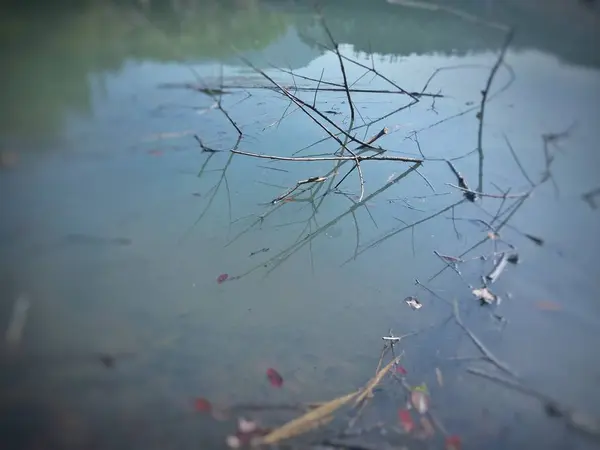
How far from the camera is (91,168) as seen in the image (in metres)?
1.82

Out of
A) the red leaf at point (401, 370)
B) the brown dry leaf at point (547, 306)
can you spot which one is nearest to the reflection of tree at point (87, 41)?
the red leaf at point (401, 370)

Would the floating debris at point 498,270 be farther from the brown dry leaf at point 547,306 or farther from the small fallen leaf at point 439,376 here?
the small fallen leaf at point 439,376

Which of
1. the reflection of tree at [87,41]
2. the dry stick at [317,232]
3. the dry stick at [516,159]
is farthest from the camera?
the reflection of tree at [87,41]

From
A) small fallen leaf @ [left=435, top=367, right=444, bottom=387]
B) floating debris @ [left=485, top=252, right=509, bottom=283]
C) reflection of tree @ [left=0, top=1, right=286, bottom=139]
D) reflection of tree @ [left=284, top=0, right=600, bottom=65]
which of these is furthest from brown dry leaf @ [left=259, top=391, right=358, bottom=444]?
reflection of tree @ [left=284, top=0, right=600, bottom=65]

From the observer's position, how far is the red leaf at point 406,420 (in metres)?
1.13

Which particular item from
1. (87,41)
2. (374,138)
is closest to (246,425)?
(374,138)

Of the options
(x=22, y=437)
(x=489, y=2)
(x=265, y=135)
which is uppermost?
(x=489, y=2)

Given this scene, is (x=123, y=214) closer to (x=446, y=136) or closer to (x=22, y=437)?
(x=22, y=437)

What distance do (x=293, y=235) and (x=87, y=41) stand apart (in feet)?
6.16

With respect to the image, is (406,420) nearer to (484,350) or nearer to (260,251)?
(484,350)

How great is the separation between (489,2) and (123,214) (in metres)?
2.57

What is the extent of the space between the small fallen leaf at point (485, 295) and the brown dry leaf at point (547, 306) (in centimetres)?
13

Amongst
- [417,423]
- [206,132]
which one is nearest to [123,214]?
[206,132]

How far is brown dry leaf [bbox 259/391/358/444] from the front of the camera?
43.3 inches
